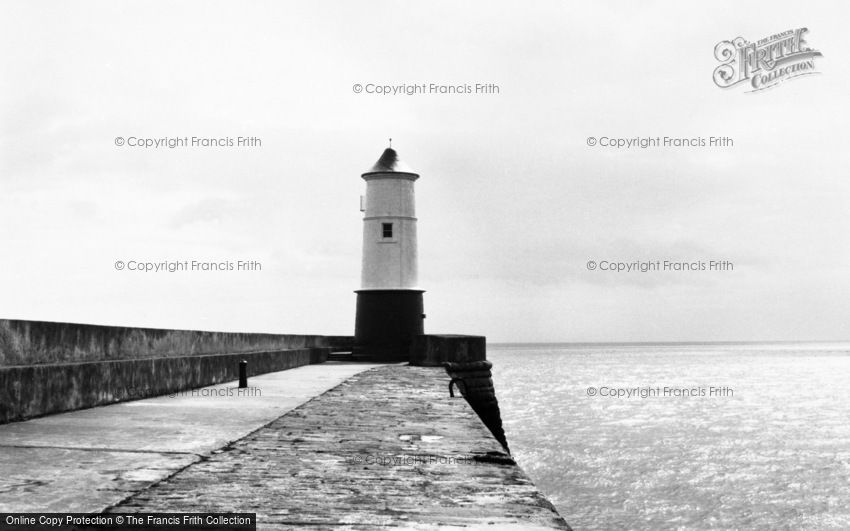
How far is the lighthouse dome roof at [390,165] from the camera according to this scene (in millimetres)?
24703

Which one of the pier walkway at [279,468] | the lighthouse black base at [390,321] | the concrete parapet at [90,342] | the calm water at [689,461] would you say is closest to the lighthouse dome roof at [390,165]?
the lighthouse black base at [390,321]

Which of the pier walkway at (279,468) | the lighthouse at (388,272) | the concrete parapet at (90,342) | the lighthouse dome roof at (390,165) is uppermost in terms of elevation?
the lighthouse dome roof at (390,165)

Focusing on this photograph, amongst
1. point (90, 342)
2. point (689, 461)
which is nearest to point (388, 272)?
point (689, 461)

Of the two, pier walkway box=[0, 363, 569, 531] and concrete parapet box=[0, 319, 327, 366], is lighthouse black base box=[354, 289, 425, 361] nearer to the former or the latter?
concrete parapet box=[0, 319, 327, 366]

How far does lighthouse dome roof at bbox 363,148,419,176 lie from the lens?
24.7m

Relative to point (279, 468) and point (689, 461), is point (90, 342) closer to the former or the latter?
point (279, 468)

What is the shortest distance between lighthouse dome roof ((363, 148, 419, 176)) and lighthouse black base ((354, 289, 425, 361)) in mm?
3842

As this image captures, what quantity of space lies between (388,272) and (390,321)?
154cm

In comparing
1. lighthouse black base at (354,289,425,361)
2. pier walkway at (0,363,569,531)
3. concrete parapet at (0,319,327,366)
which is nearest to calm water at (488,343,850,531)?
lighthouse black base at (354,289,425,361)

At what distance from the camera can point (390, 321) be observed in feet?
79.4

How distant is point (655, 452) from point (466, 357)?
948 centimetres

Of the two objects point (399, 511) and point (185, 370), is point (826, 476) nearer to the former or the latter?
point (185, 370)

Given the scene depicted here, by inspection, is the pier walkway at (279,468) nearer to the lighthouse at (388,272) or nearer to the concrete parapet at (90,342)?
the concrete parapet at (90,342)

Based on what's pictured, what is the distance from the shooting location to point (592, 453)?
2592 centimetres
